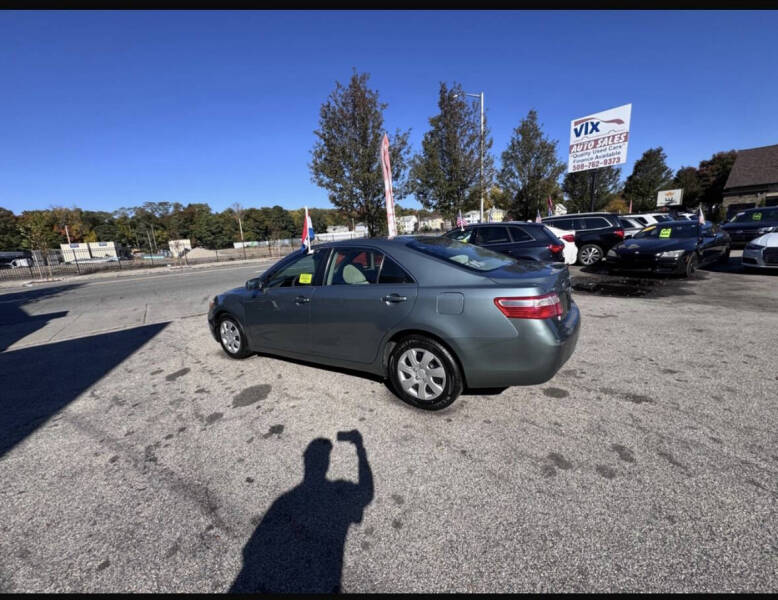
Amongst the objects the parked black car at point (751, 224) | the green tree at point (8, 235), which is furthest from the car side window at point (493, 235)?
the green tree at point (8, 235)

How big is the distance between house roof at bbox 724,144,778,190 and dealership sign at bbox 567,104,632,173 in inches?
883

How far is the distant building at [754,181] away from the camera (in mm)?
30078

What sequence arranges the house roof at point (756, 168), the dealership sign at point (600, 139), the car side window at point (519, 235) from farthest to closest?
the house roof at point (756, 168) < the dealership sign at point (600, 139) < the car side window at point (519, 235)

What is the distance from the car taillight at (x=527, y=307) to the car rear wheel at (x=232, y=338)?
11.0ft

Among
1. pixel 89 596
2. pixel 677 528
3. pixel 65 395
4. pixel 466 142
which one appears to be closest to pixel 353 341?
pixel 89 596

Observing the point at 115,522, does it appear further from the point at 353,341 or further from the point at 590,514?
the point at 590,514

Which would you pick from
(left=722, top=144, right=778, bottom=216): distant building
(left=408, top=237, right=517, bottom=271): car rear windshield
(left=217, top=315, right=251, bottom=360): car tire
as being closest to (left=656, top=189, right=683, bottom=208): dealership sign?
(left=722, top=144, right=778, bottom=216): distant building

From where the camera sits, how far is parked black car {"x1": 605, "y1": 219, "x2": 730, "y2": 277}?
8547 mm

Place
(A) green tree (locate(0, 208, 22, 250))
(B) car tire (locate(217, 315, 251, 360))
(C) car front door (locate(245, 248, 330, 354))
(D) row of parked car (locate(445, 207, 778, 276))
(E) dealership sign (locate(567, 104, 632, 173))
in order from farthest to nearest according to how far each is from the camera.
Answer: (A) green tree (locate(0, 208, 22, 250)), (E) dealership sign (locate(567, 104, 632, 173)), (D) row of parked car (locate(445, 207, 778, 276)), (B) car tire (locate(217, 315, 251, 360)), (C) car front door (locate(245, 248, 330, 354))

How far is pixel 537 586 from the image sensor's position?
5.13 ft

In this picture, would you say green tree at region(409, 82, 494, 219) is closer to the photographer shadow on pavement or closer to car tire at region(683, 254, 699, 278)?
car tire at region(683, 254, 699, 278)

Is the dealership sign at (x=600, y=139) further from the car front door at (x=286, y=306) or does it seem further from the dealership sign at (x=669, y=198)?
the dealership sign at (x=669, y=198)
